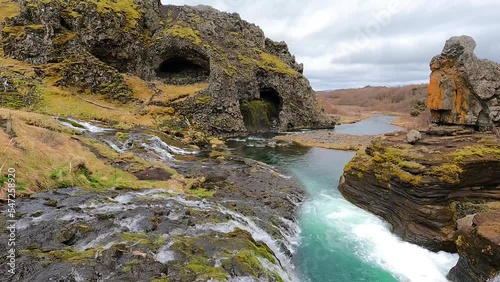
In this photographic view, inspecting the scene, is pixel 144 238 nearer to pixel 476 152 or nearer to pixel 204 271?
pixel 204 271

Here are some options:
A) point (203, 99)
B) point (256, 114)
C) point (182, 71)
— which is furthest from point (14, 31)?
point (256, 114)

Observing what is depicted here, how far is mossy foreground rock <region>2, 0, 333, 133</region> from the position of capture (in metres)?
45.7

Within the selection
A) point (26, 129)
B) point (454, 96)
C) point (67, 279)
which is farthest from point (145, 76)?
point (67, 279)

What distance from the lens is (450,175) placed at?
54.0 feet

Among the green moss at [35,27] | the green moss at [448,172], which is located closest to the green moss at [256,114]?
the green moss at [35,27]

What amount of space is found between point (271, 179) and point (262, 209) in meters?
7.46

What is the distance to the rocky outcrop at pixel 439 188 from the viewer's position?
619 inches

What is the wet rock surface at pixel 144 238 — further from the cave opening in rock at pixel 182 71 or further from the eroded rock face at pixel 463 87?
the cave opening in rock at pixel 182 71

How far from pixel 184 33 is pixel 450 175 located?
2110 inches

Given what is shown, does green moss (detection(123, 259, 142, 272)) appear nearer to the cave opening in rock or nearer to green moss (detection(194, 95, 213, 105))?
green moss (detection(194, 95, 213, 105))

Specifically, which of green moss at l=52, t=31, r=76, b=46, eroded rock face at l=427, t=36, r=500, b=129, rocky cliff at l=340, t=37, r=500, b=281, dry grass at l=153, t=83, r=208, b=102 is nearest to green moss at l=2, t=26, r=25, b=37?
green moss at l=52, t=31, r=76, b=46

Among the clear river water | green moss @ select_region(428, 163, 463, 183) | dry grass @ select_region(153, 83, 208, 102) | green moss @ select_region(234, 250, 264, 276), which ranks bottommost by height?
the clear river water

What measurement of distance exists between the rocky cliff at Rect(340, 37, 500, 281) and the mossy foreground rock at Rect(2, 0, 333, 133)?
34.7m

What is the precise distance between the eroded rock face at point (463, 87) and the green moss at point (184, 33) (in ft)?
145
